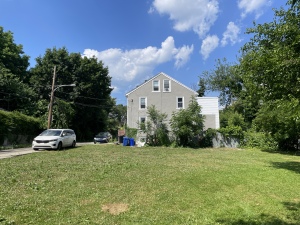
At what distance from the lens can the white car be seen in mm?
17219

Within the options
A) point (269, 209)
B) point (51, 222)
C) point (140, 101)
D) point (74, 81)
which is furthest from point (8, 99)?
point (269, 209)

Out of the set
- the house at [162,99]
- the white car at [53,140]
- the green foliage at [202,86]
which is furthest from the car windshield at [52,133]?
the green foliage at [202,86]

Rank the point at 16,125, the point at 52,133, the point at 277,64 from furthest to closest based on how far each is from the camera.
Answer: the point at 16,125, the point at 52,133, the point at 277,64

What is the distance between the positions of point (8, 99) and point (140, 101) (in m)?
16.3

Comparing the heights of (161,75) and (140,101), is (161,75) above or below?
above

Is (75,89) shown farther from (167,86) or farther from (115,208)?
(115,208)

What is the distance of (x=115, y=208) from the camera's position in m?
5.30

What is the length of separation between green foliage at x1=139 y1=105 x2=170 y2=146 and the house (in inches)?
143

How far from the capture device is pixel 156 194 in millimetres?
6340

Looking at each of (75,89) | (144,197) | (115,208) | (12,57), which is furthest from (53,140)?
(12,57)

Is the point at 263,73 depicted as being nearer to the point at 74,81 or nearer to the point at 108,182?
the point at 108,182

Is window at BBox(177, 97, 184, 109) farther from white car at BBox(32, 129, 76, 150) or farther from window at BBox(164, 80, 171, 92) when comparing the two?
white car at BBox(32, 129, 76, 150)

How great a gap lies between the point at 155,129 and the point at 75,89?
714 inches

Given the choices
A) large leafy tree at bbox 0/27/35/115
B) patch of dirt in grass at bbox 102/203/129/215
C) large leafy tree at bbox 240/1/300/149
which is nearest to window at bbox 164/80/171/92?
large leafy tree at bbox 240/1/300/149
